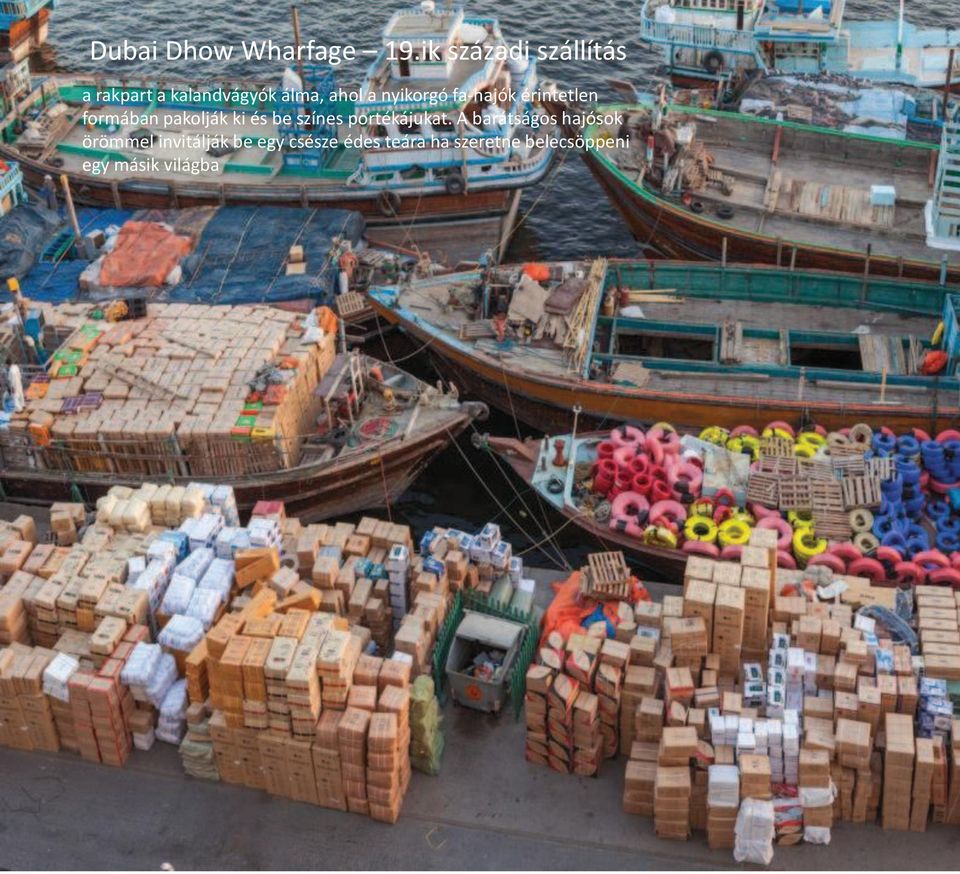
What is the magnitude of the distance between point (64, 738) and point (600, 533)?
→ 34.9ft

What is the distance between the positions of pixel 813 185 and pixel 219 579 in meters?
21.5

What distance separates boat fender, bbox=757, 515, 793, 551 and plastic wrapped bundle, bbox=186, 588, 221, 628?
34.0ft

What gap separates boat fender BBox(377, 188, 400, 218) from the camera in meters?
35.2

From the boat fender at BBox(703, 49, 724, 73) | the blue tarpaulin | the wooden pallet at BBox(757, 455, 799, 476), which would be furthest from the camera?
the boat fender at BBox(703, 49, 724, 73)

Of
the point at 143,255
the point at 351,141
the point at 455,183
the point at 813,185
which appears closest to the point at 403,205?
the point at 455,183

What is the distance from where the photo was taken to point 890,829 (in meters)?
18.7

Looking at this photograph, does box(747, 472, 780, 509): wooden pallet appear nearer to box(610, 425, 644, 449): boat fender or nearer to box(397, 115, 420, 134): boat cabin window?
box(610, 425, 644, 449): boat fender

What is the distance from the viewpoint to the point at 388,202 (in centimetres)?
3534

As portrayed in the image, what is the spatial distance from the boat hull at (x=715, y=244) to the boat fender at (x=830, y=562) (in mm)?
10024

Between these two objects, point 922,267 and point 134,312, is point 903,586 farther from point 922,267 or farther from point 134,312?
point 134,312

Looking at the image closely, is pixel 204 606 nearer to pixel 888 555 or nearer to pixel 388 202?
pixel 888 555

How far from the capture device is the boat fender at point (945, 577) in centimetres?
2278

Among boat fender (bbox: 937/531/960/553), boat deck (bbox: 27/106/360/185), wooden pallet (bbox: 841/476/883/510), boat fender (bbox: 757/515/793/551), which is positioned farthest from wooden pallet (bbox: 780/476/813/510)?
boat deck (bbox: 27/106/360/185)

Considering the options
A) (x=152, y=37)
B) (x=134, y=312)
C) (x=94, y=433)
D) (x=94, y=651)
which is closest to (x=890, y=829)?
(x=94, y=651)
